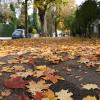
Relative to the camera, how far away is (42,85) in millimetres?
5246

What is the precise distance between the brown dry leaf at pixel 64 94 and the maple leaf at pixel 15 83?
55 cm

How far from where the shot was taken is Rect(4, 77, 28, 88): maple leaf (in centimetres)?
Result: 522

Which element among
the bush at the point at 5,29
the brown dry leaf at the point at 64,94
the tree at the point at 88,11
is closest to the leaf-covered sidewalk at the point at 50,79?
the brown dry leaf at the point at 64,94

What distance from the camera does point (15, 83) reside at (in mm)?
5293

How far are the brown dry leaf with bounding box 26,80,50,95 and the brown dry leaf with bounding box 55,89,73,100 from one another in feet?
0.81

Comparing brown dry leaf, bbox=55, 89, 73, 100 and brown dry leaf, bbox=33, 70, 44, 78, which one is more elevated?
brown dry leaf, bbox=33, 70, 44, 78

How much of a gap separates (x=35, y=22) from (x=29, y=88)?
3387 inches

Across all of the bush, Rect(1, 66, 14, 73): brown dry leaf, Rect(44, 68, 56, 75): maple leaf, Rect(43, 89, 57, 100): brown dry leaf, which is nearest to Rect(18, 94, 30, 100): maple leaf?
Rect(43, 89, 57, 100): brown dry leaf

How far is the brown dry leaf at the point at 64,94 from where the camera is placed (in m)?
4.81

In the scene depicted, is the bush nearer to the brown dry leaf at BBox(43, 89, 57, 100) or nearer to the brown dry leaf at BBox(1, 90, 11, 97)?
the brown dry leaf at BBox(1, 90, 11, 97)

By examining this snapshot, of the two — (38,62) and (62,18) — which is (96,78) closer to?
(38,62)

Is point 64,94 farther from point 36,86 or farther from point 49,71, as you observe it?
point 49,71

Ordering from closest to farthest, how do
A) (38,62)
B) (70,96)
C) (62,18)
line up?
(70,96)
(38,62)
(62,18)

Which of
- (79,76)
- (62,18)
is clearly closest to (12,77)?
(79,76)
